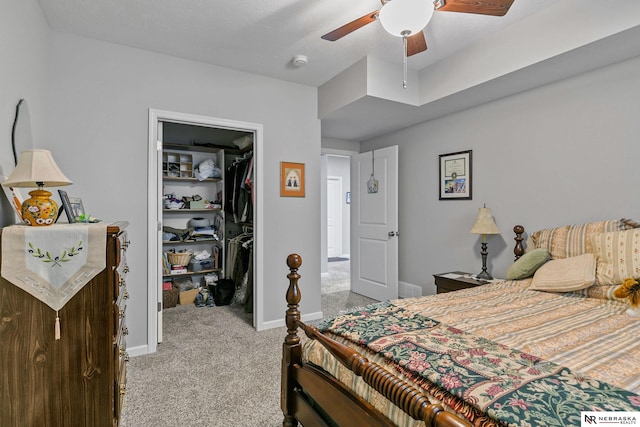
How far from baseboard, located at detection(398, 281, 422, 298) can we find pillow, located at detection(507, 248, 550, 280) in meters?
1.71

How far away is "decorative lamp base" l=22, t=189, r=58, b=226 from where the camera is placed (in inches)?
56.1

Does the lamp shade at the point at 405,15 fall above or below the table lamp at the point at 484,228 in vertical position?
above

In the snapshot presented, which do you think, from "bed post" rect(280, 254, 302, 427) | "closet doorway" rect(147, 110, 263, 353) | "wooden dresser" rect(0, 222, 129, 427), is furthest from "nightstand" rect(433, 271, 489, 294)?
"wooden dresser" rect(0, 222, 129, 427)

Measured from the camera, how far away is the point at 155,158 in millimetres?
2854

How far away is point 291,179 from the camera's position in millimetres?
3537

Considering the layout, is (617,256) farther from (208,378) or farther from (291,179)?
(208,378)

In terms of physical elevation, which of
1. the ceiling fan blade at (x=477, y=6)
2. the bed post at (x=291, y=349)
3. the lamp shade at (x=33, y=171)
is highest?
the ceiling fan blade at (x=477, y=6)

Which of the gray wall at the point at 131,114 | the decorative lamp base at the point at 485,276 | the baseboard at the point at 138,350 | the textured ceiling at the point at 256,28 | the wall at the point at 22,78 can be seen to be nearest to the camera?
the wall at the point at 22,78

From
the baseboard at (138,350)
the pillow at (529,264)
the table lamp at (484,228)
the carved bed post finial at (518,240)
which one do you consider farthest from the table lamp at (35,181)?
the carved bed post finial at (518,240)

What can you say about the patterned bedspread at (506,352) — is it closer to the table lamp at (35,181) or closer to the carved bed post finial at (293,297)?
the carved bed post finial at (293,297)

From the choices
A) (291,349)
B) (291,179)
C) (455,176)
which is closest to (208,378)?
(291,349)

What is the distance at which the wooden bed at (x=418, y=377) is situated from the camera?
830 mm

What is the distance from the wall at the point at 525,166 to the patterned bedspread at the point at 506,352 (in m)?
1.06

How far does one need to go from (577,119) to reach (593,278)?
54.3 inches
